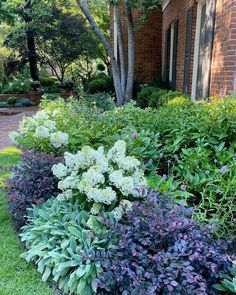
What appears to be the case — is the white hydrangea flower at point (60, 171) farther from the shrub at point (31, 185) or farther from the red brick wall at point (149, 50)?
the red brick wall at point (149, 50)

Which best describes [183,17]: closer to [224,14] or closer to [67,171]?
[224,14]

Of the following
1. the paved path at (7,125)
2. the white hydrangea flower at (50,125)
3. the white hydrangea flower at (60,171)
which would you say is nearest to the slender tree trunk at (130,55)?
the paved path at (7,125)

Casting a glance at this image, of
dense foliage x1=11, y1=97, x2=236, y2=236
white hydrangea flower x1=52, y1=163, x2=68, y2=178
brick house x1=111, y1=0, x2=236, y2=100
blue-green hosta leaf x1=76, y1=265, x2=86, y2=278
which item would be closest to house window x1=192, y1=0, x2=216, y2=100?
brick house x1=111, y1=0, x2=236, y2=100

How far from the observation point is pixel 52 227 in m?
2.38

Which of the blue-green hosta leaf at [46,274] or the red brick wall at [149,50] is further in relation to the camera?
the red brick wall at [149,50]

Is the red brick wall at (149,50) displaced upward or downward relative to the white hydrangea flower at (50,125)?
upward

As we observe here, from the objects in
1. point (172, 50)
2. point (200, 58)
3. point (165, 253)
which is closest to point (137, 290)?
point (165, 253)

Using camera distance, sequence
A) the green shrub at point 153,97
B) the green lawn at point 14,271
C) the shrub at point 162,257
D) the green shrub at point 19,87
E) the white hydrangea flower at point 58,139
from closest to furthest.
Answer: the shrub at point 162,257
the green lawn at point 14,271
the white hydrangea flower at point 58,139
the green shrub at point 153,97
the green shrub at point 19,87

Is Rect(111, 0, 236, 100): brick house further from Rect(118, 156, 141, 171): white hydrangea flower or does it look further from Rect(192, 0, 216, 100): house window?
Rect(118, 156, 141, 171): white hydrangea flower

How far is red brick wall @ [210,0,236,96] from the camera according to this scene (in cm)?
410

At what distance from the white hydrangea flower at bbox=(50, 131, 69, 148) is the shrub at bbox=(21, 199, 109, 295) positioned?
945 mm

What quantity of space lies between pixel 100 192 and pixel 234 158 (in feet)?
4.11

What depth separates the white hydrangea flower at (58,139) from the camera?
342cm

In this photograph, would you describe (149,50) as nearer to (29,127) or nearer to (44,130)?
(29,127)
